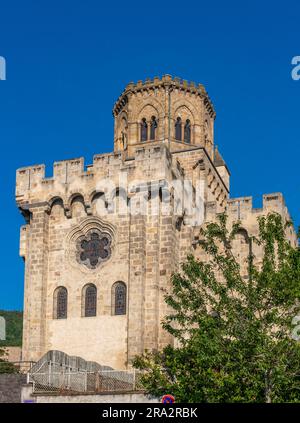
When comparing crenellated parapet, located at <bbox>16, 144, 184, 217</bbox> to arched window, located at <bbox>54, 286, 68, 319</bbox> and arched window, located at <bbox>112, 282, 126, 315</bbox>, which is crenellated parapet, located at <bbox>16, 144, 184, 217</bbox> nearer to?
arched window, located at <bbox>54, 286, 68, 319</bbox>

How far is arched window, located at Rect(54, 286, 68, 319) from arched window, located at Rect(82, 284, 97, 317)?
910 millimetres

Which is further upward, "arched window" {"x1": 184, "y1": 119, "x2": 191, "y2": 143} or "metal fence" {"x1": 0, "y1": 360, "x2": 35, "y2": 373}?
"arched window" {"x1": 184, "y1": 119, "x2": 191, "y2": 143}

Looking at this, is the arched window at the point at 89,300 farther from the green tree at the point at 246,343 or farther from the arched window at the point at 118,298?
→ the green tree at the point at 246,343

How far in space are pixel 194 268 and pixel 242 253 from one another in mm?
11078

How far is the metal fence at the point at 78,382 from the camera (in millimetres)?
29016

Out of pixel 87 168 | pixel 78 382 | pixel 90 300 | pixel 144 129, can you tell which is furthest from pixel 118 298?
pixel 144 129

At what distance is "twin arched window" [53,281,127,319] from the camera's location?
1363 inches

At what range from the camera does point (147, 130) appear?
47.6 metres

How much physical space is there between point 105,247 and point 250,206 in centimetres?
739

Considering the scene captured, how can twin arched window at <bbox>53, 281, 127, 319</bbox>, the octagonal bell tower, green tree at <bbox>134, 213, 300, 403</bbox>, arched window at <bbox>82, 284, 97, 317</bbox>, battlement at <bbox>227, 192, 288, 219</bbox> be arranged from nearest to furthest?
green tree at <bbox>134, 213, 300, 403</bbox>, twin arched window at <bbox>53, 281, 127, 319</bbox>, arched window at <bbox>82, 284, 97, 317</bbox>, battlement at <bbox>227, 192, 288, 219</bbox>, the octagonal bell tower

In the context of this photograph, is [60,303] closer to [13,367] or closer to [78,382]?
[13,367]

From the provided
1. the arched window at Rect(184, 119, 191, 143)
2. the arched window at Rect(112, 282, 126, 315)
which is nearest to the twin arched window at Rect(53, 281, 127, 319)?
the arched window at Rect(112, 282, 126, 315)

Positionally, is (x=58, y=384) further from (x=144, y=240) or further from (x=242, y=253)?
(x=242, y=253)

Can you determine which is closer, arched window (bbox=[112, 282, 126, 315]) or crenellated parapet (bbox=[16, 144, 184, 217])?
arched window (bbox=[112, 282, 126, 315])
